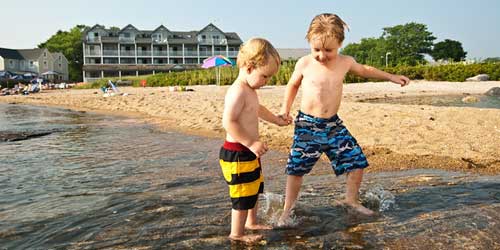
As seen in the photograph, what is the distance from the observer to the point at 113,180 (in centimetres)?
469

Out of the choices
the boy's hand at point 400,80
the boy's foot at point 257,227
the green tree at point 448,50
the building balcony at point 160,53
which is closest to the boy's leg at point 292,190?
the boy's foot at point 257,227

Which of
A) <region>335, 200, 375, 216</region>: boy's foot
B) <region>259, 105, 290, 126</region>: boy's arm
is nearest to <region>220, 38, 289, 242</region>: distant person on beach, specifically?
<region>259, 105, 290, 126</region>: boy's arm

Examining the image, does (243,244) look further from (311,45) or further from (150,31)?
(150,31)

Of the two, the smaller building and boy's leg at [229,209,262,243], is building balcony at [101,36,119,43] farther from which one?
boy's leg at [229,209,262,243]

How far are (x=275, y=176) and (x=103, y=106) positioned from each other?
49.7 ft

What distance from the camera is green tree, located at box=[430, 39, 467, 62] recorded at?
97.9 m

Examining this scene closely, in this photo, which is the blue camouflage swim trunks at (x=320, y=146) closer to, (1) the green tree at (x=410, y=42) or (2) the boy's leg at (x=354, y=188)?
(2) the boy's leg at (x=354, y=188)

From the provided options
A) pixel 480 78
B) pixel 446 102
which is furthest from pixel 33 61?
pixel 446 102

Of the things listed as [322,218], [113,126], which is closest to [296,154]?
[322,218]

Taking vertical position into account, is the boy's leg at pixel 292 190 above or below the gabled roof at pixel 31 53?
below

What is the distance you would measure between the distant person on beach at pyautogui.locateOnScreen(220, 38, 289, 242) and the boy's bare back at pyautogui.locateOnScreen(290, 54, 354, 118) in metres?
0.68

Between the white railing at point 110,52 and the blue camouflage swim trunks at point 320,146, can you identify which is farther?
the white railing at point 110,52

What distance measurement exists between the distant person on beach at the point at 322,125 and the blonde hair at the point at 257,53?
2.10 ft

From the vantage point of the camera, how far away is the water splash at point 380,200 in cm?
356
